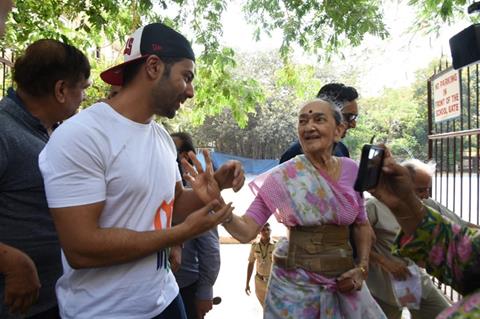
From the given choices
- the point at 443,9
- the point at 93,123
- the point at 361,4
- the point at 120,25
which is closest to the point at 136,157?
the point at 93,123

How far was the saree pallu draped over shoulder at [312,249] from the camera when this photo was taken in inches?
91.4

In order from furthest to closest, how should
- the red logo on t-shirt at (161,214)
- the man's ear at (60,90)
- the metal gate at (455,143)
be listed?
the metal gate at (455,143)
the man's ear at (60,90)
the red logo on t-shirt at (161,214)

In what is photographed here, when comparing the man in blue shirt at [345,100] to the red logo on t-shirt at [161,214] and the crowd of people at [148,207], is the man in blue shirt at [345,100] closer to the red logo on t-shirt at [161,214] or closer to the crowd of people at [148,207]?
the crowd of people at [148,207]

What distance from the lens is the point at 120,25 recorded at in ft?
21.2

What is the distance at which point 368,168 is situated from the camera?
1.42 m

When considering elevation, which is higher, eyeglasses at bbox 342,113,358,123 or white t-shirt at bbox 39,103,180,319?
eyeglasses at bbox 342,113,358,123

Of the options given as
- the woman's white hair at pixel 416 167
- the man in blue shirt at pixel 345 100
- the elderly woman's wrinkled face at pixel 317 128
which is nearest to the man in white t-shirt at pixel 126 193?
the elderly woman's wrinkled face at pixel 317 128

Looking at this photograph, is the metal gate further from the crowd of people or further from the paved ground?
the paved ground

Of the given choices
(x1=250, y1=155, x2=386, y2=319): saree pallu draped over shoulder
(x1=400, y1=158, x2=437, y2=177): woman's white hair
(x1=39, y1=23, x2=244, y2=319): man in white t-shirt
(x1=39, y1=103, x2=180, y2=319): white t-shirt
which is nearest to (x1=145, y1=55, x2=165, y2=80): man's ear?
(x1=39, y1=23, x2=244, y2=319): man in white t-shirt

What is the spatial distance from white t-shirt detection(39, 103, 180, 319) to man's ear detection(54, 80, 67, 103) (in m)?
0.51

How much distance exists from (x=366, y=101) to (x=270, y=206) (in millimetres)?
30648

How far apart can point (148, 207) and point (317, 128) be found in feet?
4.28

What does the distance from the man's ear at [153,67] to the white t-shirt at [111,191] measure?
21 cm

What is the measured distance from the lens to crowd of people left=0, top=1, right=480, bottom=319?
1.43m
